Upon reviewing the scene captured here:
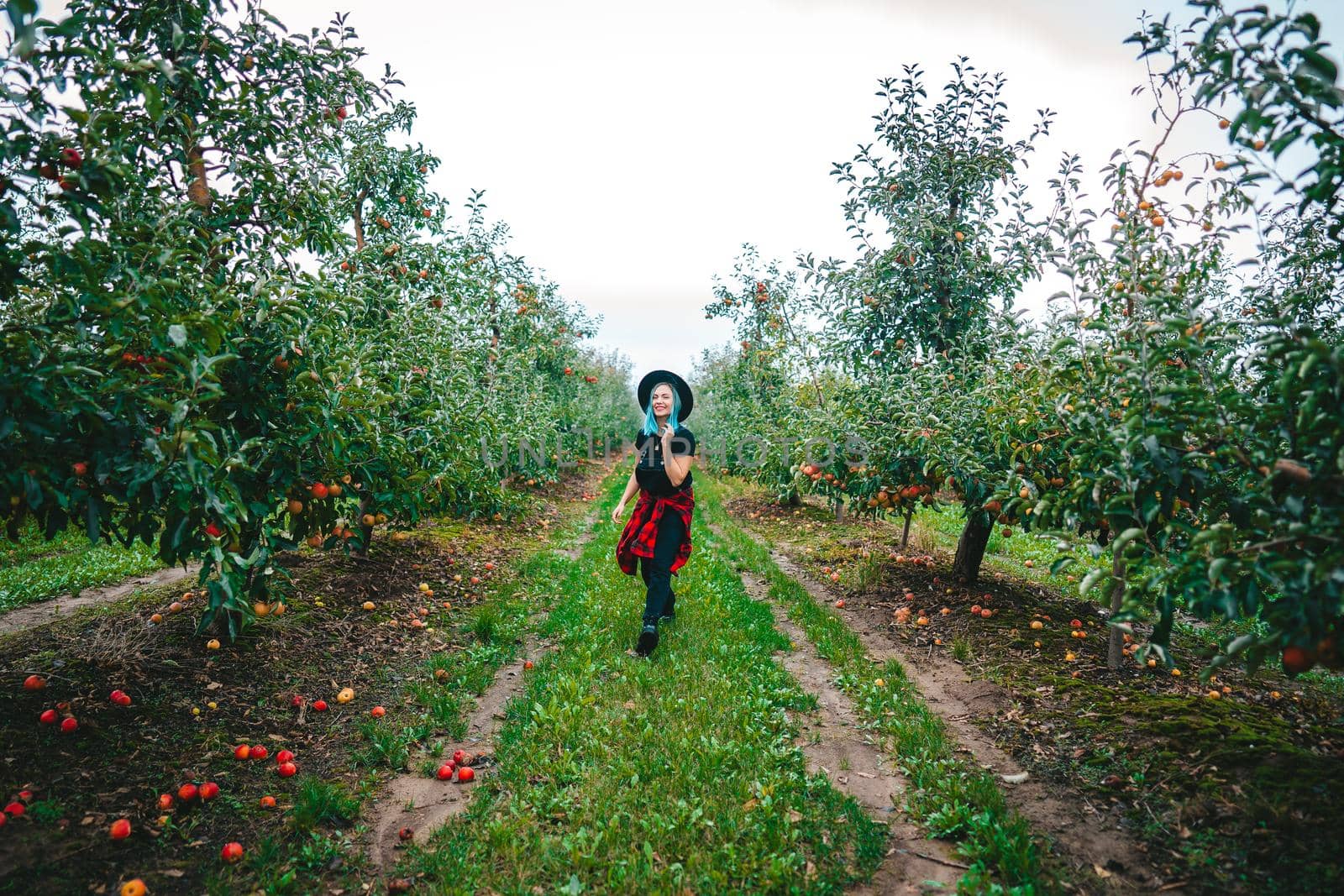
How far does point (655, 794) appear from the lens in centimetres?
340

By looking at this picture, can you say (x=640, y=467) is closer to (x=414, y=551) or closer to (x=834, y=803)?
(x=834, y=803)

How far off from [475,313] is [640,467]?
4904mm

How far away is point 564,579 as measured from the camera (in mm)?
8117

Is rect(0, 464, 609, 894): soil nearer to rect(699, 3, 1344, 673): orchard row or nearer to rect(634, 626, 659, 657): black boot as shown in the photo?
rect(634, 626, 659, 657): black boot

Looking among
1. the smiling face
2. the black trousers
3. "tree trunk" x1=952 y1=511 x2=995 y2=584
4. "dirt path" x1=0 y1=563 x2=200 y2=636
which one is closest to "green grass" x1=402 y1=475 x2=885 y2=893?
the black trousers

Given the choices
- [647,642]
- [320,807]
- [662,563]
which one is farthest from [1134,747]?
[320,807]

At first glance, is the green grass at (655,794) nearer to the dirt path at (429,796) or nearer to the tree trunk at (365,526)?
the dirt path at (429,796)

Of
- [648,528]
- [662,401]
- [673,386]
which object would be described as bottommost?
[648,528]

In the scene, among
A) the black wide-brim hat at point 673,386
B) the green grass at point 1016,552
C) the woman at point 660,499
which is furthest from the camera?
the green grass at point 1016,552

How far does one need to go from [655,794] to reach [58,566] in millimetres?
8985

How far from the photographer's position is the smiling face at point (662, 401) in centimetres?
562

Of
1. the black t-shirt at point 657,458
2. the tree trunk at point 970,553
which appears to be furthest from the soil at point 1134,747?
the black t-shirt at point 657,458

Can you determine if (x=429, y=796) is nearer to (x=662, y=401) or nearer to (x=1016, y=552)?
(x=662, y=401)

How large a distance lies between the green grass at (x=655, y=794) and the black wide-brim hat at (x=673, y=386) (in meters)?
2.07
